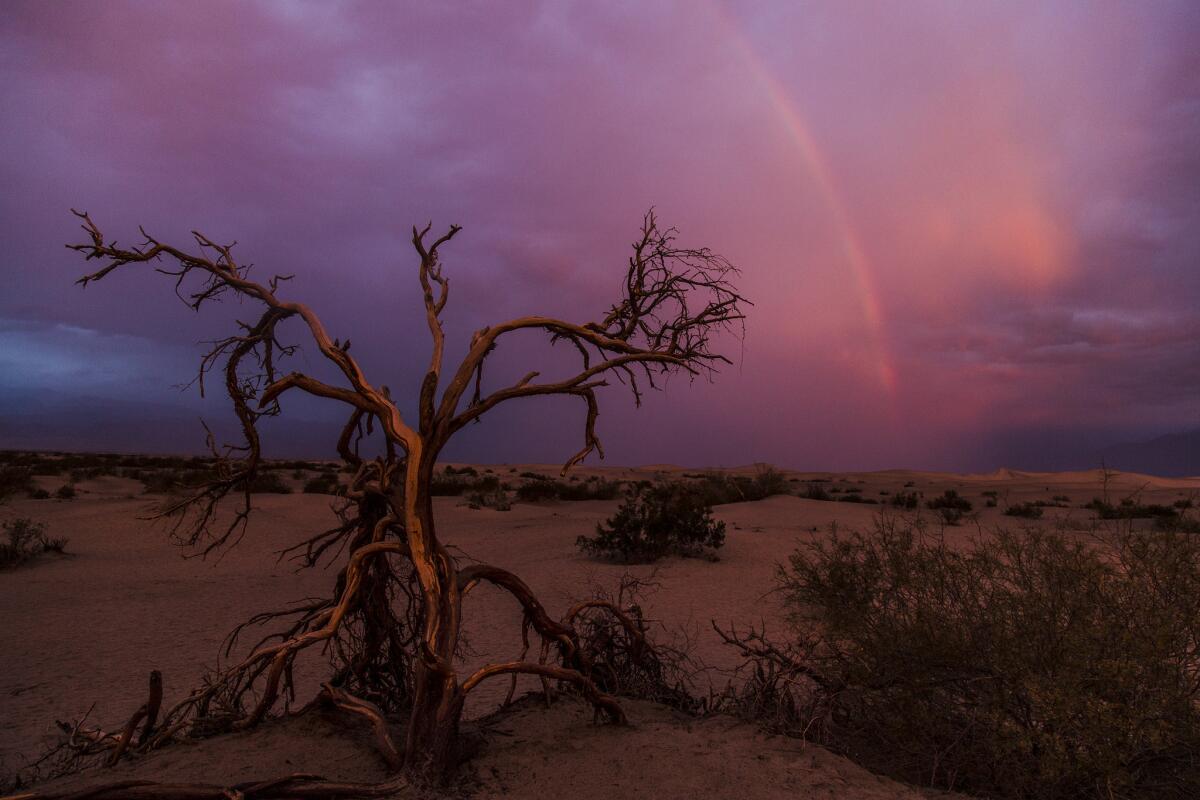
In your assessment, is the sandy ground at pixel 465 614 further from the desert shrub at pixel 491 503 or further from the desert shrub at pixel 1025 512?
the desert shrub at pixel 491 503

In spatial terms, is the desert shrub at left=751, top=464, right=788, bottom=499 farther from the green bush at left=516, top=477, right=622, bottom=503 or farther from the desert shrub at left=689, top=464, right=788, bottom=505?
the green bush at left=516, top=477, right=622, bottom=503

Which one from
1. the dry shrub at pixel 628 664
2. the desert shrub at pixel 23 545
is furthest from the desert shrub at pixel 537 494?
the dry shrub at pixel 628 664

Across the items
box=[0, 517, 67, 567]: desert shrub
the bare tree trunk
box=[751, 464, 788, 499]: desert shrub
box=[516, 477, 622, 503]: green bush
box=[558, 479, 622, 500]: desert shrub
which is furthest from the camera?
box=[751, 464, 788, 499]: desert shrub

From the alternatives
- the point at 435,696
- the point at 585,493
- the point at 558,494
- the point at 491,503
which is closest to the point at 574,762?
the point at 435,696

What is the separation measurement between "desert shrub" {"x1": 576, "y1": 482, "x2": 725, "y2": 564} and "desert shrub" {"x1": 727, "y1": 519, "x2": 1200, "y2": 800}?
8.35m

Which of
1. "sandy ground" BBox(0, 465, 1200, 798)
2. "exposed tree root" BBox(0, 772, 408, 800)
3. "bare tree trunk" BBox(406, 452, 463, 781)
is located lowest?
"sandy ground" BBox(0, 465, 1200, 798)

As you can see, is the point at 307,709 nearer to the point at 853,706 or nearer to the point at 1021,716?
the point at 853,706

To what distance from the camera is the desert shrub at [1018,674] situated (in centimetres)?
407

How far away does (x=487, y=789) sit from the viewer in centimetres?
411

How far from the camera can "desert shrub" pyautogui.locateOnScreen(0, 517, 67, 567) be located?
1438cm

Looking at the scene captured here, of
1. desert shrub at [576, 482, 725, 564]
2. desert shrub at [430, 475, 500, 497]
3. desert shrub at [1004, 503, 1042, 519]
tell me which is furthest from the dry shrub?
desert shrub at [430, 475, 500, 497]

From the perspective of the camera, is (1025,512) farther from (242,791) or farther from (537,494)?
(242,791)

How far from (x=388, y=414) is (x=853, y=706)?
3.73 meters

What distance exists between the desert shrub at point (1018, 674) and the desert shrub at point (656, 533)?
8348mm
